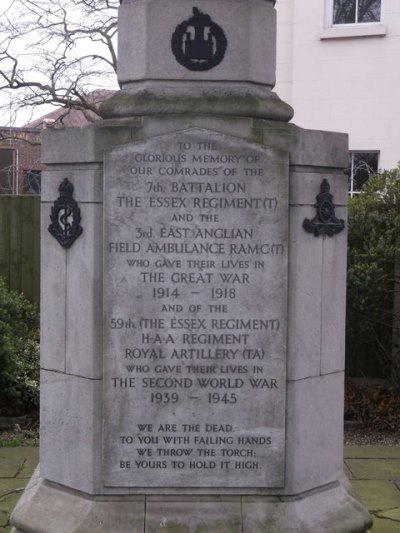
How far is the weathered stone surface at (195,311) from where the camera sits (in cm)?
392

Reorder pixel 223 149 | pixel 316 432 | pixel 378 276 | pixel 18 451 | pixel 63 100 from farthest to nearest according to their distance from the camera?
pixel 63 100 → pixel 378 276 → pixel 18 451 → pixel 316 432 → pixel 223 149

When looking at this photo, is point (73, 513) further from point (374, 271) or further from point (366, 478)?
point (374, 271)

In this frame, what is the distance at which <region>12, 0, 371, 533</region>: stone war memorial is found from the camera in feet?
12.9

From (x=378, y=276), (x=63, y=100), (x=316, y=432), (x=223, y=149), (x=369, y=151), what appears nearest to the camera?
(x=223, y=149)

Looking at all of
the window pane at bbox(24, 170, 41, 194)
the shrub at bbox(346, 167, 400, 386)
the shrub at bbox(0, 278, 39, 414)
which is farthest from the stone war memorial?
the window pane at bbox(24, 170, 41, 194)

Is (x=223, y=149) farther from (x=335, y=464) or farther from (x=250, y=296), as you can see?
A: (x=335, y=464)

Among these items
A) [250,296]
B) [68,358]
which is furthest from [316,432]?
[68,358]

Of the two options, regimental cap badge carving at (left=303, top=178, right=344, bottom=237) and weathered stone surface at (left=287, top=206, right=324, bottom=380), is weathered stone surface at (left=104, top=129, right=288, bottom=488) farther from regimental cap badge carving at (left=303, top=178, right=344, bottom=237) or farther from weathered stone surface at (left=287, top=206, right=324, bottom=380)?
regimental cap badge carving at (left=303, top=178, right=344, bottom=237)

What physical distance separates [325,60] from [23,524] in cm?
1040

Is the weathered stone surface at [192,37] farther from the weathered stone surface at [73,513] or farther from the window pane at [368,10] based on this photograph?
the window pane at [368,10]

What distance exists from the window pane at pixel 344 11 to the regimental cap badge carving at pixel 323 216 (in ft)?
32.0

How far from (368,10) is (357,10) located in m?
0.19

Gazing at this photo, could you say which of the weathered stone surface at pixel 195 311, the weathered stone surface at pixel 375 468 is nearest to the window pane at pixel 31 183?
the weathered stone surface at pixel 375 468

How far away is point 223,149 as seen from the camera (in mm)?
3920
